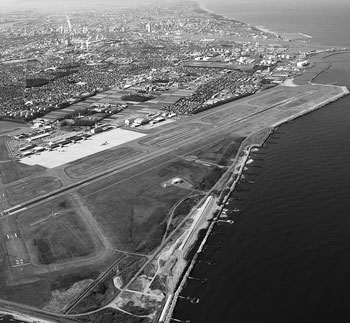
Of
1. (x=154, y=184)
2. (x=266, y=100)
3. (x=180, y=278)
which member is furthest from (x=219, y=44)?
(x=180, y=278)

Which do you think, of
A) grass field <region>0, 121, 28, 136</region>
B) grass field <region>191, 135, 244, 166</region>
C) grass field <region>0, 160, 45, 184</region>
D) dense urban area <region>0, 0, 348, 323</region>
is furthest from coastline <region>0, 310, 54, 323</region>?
grass field <region>0, 121, 28, 136</region>

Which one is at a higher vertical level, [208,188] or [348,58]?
[348,58]

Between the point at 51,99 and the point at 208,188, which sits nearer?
the point at 208,188

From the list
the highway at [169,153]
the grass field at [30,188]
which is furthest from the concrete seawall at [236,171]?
the grass field at [30,188]

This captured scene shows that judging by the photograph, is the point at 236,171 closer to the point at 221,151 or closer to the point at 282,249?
the point at 221,151

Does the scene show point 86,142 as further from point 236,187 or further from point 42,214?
point 236,187
